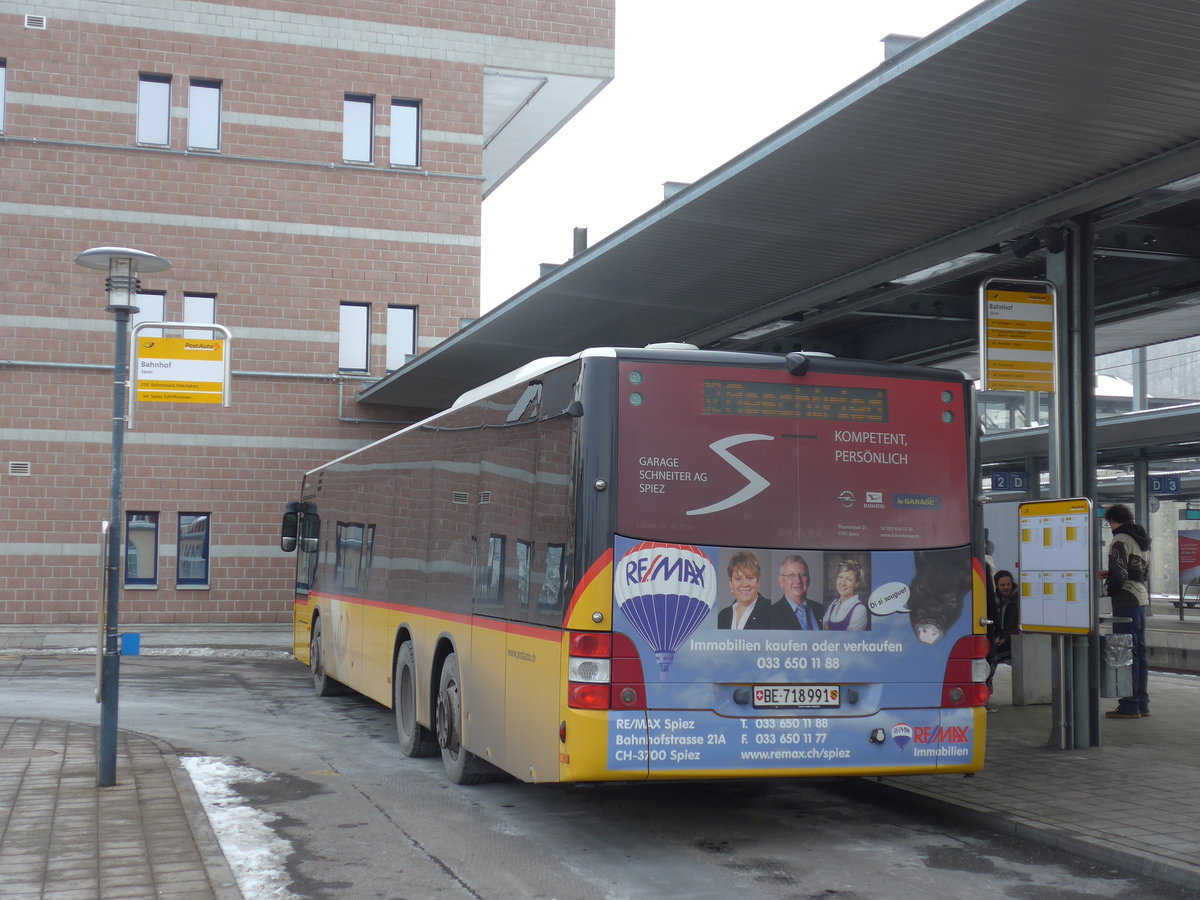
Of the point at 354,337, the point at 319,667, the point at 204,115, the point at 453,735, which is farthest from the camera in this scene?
the point at 354,337

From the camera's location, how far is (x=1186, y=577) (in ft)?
115

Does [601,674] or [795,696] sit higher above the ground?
[601,674]

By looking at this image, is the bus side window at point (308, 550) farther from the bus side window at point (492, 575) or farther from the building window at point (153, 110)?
the building window at point (153, 110)

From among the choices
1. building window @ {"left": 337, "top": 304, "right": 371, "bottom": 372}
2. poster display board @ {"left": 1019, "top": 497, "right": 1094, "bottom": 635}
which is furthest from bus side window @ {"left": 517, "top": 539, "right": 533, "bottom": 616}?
building window @ {"left": 337, "top": 304, "right": 371, "bottom": 372}

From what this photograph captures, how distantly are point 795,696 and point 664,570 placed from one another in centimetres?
100

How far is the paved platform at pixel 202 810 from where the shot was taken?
21.6 feet

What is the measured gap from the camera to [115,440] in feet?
31.1

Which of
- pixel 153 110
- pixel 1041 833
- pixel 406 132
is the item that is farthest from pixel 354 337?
pixel 1041 833

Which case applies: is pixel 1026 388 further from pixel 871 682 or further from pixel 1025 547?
pixel 871 682

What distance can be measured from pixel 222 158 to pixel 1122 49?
22838 millimetres

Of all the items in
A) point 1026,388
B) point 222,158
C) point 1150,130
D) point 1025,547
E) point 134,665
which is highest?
point 222,158

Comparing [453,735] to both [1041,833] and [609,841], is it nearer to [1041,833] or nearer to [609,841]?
[609,841]

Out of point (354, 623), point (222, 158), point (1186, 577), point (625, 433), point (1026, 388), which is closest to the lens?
point (625, 433)

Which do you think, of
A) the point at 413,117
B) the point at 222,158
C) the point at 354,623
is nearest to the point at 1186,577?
the point at 413,117
